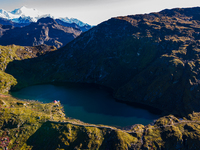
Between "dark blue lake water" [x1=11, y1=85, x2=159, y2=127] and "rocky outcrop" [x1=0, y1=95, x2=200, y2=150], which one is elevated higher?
"rocky outcrop" [x1=0, y1=95, x2=200, y2=150]

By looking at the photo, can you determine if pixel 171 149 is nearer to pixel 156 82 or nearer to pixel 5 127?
pixel 156 82

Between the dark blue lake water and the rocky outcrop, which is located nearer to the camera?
the rocky outcrop

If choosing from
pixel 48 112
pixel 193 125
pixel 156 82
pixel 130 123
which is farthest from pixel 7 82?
pixel 193 125

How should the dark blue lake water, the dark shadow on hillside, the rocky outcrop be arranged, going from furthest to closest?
the dark blue lake water → the dark shadow on hillside → the rocky outcrop

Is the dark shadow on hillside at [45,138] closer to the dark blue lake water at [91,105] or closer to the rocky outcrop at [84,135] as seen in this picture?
the rocky outcrop at [84,135]

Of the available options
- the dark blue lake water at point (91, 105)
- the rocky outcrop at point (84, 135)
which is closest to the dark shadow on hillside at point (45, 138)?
the rocky outcrop at point (84, 135)

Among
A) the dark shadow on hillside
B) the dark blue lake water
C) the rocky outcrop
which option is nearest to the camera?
the rocky outcrop

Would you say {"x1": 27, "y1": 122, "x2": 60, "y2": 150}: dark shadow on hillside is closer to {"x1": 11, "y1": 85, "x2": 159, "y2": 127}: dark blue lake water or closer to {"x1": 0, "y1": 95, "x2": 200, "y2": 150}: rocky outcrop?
{"x1": 0, "y1": 95, "x2": 200, "y2": 150}: rocky outcrop

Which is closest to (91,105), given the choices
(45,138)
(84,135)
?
(84,135)

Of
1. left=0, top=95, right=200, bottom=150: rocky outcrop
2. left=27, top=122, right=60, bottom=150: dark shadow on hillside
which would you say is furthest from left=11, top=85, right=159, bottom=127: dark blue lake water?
left=27, top=122, right=60, bottom=150: dark shadow on hillside
